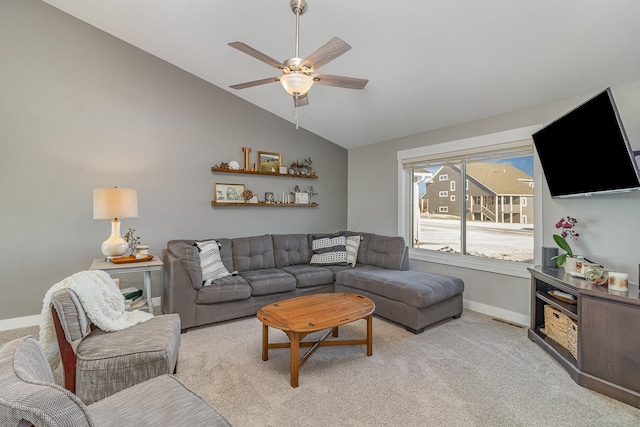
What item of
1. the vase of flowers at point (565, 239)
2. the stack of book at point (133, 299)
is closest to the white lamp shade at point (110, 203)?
the stack of book at point (133, 299)

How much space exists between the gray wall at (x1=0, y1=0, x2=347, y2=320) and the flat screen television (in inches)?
144

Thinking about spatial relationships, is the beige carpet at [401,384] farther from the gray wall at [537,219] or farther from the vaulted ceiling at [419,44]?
the vaulted ceiling at [419,44]

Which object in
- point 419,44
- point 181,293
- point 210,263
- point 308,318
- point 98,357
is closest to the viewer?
point 98,357

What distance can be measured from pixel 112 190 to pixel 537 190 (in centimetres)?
442

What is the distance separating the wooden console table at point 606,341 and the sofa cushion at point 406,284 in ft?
3.46

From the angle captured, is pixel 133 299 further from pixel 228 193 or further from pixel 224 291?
pixel 228 193

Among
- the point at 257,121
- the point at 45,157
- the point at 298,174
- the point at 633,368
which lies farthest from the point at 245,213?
the point at 633,368

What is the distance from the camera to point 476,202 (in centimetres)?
390

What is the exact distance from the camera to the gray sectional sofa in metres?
3.13

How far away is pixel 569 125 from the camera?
8.24 ft

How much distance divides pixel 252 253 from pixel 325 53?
2.80m

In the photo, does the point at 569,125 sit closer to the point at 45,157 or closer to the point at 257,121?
the point at 257,121

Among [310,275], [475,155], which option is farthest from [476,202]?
[310,275]

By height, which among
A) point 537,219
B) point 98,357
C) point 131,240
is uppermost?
point 537,219
